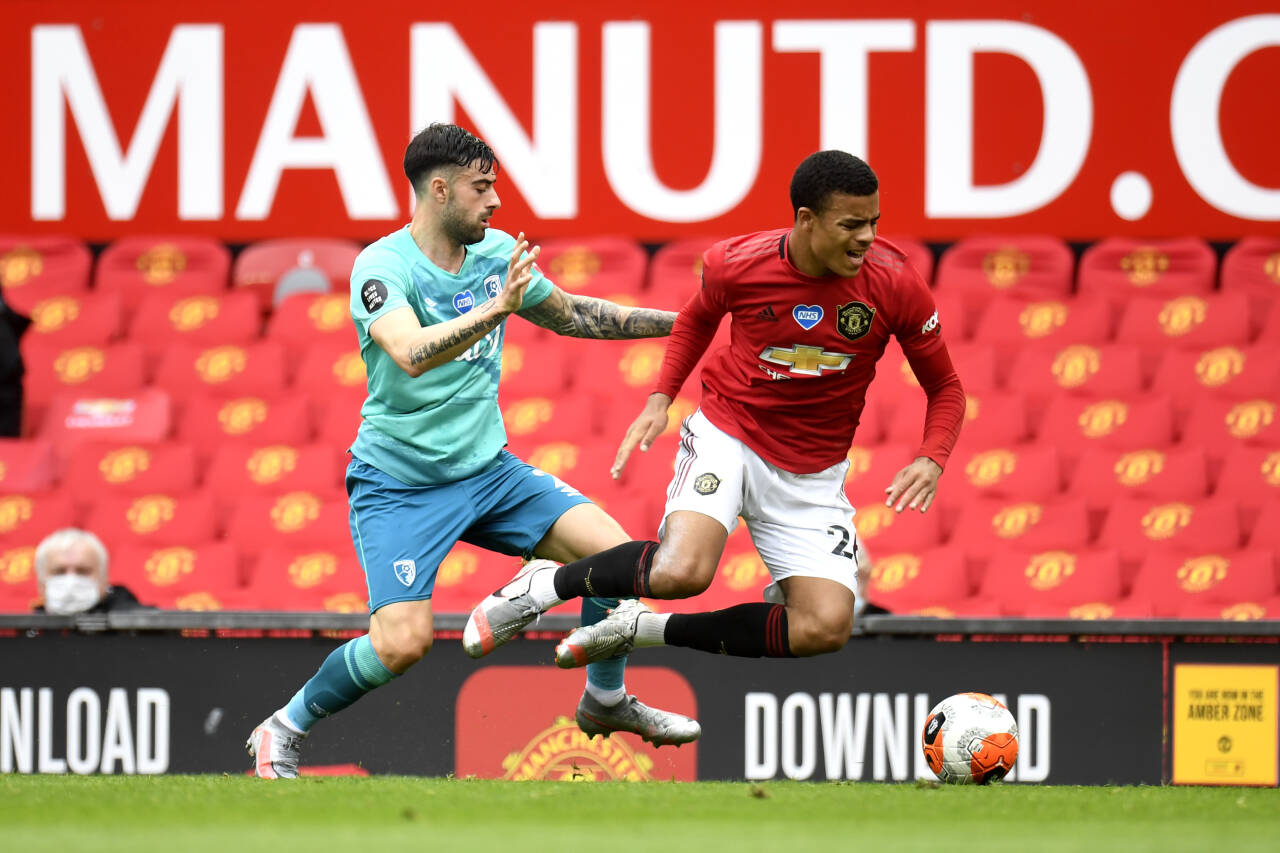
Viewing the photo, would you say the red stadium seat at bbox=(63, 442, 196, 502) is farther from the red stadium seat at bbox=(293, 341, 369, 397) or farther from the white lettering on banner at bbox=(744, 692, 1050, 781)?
the white lettering on banner at bbox=(744, 692, 1050, 781)

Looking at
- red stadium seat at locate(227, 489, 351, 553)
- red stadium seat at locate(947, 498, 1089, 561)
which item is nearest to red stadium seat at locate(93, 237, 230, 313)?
red stadium seat at locate(227, 489, 351, 553)

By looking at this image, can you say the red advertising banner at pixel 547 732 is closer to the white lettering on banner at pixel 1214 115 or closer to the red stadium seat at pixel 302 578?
the red stadium seat at pixel 302 578

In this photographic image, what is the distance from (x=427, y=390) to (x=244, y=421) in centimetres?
438

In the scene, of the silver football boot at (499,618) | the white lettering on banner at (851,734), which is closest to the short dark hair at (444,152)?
the silver football boot at (499,618)

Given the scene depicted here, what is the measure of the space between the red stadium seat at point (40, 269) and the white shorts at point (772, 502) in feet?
20.1

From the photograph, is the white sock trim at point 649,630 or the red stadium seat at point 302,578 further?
the red stadium seat at point 302,578

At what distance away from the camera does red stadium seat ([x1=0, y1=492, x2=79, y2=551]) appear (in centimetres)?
842

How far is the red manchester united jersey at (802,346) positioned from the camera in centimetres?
495

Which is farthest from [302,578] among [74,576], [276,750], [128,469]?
[276,750]

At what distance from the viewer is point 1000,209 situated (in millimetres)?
10094

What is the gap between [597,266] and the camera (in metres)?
9.68

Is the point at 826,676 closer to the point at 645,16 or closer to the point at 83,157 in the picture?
the point at 645,16

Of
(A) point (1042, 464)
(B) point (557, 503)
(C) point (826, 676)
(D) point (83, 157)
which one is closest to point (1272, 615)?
(A) point (1042, 464)

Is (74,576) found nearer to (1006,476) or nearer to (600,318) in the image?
(600,318)
